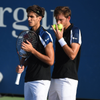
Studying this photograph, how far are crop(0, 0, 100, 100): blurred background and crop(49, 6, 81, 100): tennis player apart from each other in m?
2.32

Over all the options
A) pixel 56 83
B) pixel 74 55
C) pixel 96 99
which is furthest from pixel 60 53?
pixel 96 99

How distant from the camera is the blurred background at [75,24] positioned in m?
4.81

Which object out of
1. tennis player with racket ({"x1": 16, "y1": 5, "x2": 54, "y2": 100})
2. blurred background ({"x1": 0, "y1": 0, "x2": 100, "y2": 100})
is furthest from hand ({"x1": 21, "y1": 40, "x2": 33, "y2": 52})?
blurred background ({"x1": 0, "y1": 0, "x2": 100, "y2": 100})

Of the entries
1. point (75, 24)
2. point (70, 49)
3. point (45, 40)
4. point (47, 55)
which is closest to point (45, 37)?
point (45, 40)

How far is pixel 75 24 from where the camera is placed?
15.9 feet

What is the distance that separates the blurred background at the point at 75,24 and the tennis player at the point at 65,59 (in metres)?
2.32

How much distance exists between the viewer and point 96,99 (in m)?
4.88

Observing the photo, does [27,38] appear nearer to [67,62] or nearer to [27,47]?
[27,47]

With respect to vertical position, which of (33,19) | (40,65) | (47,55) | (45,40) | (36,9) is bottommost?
(40,65)

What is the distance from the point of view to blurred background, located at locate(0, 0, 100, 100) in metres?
4.81

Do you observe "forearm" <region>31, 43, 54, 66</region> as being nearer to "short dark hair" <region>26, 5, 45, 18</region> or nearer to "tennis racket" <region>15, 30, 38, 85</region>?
"tennis racket" <region>15, 30, 38, 85</region>

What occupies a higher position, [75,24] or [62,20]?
[75,24]

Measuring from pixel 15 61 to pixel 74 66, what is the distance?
2793mm

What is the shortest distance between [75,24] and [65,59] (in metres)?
2.47
